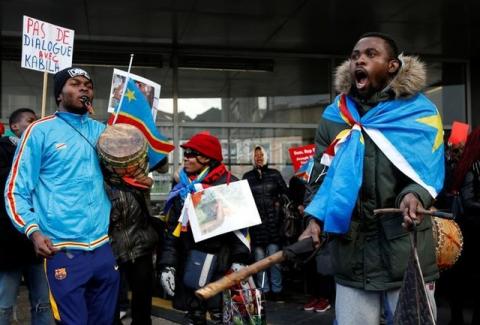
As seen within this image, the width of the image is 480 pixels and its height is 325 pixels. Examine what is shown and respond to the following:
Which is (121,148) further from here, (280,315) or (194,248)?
(280,315)

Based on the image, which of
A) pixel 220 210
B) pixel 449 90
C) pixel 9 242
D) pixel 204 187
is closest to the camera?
pixel 9 242

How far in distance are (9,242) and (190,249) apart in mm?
1382

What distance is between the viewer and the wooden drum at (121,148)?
3.61 m

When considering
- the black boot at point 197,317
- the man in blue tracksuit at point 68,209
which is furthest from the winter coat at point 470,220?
the man in blue tracksuit at point 68,209

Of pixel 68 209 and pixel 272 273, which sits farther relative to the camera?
pixel 272 273

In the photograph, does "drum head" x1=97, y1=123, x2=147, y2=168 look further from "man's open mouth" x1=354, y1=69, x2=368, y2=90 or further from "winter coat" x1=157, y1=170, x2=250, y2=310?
"man's open mouth" x1=354, y1=69, x2=368, y2=90

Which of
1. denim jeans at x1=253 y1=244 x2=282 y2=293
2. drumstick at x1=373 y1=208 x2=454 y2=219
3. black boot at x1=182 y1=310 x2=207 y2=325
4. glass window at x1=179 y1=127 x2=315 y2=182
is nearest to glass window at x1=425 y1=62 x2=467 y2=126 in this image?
glass window at x1=179 y1=127 x2=315 y2=182

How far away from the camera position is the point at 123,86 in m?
4.85

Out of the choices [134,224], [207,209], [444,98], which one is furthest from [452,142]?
[444,98]

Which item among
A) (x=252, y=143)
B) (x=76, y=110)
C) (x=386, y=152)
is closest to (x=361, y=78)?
(x=386, y=152)

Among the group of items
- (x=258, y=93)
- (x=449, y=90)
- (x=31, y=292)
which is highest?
(x=449, y=90)

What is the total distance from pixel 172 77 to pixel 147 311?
21.1 ft

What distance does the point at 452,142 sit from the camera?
6.49 meters

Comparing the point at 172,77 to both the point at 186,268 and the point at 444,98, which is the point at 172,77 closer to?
the point at 444,98
